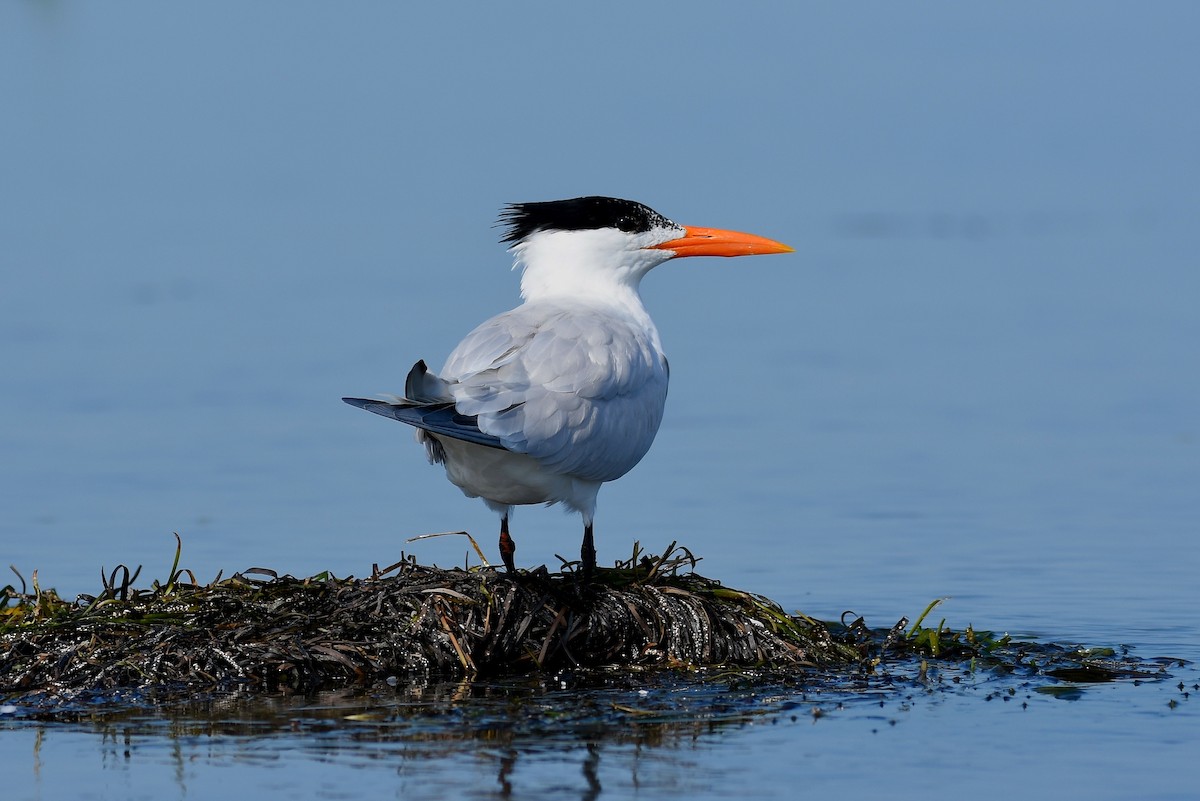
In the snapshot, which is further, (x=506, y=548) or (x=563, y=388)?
(x=506, y=548)

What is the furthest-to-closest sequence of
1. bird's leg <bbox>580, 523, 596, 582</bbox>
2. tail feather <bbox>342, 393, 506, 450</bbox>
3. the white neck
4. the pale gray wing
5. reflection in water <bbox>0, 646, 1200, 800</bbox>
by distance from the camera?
the white neck → bird's leg <bbox>580, 523, 596, 582</bbox> → the pale gray wing → tail feather <bbox>342, 393, 506, 450</bbox> → reflection in water <bbox>0, 646, 1200, 800</bbox>

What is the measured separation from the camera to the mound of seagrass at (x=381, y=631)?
6660mm

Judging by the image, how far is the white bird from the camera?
672 centimetres

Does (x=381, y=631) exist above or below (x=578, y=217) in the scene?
below

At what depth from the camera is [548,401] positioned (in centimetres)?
692

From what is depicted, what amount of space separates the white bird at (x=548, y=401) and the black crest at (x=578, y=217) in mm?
70

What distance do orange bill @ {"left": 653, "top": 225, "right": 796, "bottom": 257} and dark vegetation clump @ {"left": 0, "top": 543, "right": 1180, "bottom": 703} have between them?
5.31ft

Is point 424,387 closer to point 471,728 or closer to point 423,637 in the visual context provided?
point 423,637

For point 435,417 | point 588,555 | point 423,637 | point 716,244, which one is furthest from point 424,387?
Answer: point 716,244

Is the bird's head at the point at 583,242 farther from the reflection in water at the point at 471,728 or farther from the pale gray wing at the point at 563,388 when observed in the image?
the reflection in water at the point at 471,728

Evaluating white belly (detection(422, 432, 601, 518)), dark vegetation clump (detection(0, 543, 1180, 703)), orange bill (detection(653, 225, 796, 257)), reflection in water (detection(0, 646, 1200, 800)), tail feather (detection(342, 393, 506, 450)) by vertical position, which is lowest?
reflection in water (detection(0, 646, 1200, 800))

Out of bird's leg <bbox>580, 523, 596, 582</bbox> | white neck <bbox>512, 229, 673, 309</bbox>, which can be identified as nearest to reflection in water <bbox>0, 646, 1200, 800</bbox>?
bird's leg <bbox>580, 523, 596, 582</bbox>

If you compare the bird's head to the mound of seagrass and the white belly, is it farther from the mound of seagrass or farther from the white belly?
the mound of seagrass

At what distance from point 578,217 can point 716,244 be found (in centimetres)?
70
